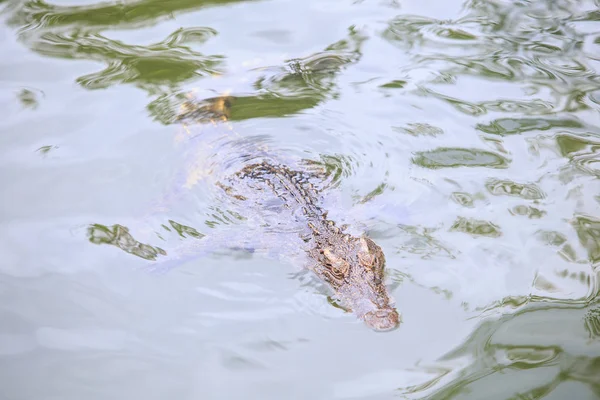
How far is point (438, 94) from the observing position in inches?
238

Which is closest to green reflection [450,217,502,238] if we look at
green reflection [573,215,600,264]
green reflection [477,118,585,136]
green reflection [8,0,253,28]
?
green reflection [573,215,600,264]

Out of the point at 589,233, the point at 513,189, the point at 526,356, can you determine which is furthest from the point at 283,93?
the point at 526,356

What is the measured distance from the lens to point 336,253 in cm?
453

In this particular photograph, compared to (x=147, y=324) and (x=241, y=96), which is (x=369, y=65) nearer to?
(x=241, y=96)

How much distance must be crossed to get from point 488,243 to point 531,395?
1.31m

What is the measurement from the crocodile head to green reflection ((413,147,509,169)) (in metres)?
1.20

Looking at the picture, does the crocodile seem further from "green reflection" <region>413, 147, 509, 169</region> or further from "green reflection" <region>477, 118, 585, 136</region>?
"green reflection" <region>477, 118, 585, 136</region>

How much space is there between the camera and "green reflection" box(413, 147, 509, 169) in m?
5.29

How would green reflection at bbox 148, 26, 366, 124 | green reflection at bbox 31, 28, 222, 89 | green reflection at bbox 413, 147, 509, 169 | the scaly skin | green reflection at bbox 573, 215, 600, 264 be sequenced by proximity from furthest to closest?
green reflection at bbox 31, 28, 222, 89 < green reflection at bbox 148, 26, 366, 124 < green reflection at bbox 413, 147, 509, 169 < green reflection at bbox 573, 215, 600, 264 < the scaly skin

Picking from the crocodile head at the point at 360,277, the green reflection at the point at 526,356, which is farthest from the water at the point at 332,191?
the crocodile head at the point at 360,277

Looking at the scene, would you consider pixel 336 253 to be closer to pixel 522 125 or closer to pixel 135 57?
pixel 522 125

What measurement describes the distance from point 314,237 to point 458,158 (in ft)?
5.49

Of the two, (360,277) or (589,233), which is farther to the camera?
(589,233)

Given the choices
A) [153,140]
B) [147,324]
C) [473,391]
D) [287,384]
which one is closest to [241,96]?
[153,140]
